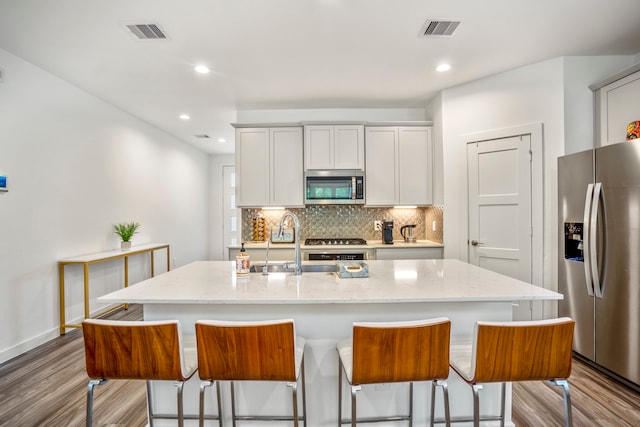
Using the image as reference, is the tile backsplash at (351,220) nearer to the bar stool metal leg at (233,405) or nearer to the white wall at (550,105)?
the white wall at (550,105)

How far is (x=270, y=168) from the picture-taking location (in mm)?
4438

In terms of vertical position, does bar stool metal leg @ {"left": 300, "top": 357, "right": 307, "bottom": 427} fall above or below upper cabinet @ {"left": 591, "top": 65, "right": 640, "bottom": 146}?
below

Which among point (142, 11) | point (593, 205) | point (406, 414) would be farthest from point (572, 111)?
point (142, 11)

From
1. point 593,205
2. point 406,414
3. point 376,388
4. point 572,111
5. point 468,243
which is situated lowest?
point 406,414

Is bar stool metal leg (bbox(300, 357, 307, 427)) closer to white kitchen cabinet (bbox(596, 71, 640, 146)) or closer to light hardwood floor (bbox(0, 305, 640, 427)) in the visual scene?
light hardwood floor (bbox(0, 305, 640, 427))

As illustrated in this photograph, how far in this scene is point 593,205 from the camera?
8.39 ft

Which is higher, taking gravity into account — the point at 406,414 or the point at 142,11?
the point at 142,11

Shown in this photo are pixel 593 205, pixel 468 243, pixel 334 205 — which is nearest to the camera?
pixel 593 205

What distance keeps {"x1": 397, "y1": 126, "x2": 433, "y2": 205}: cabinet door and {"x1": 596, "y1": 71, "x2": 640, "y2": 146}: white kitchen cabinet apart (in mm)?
1747

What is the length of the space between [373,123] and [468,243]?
193cm

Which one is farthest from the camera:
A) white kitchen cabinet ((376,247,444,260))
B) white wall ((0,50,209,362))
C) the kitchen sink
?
white kitchen cabinet ((376,247,444,260))

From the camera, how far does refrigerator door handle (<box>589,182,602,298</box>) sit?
2533mm

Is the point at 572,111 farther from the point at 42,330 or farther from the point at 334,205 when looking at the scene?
the point at 42,330

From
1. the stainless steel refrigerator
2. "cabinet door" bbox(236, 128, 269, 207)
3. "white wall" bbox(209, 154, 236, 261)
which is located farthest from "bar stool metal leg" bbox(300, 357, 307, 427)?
"white wall" bbox(209, 154, 236, 261)
